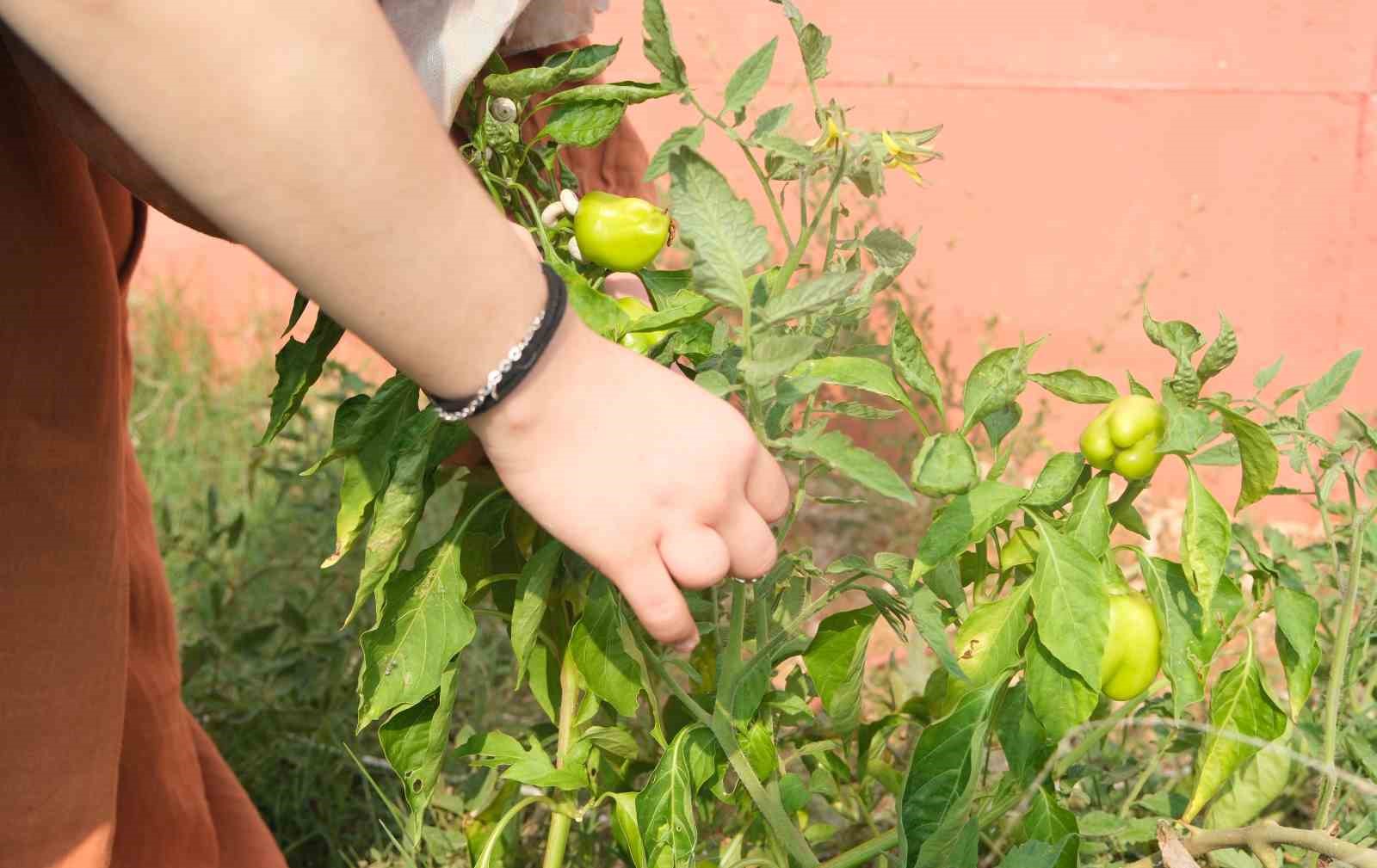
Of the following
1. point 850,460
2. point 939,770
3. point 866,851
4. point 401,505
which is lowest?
point 866,851

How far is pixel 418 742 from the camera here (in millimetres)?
866

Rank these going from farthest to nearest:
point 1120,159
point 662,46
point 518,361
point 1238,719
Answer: point 1120,159 < point 1238,719 < point 662,46 < point 518,361

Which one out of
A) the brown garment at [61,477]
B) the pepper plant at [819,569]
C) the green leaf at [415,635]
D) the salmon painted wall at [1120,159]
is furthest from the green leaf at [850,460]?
the salmon painted wall at [1120,159]

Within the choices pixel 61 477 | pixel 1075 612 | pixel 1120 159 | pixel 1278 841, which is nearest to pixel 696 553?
pixel 1075 612

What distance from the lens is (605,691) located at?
82 cm

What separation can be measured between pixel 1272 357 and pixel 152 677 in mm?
1539

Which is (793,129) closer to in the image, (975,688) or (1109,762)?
(1109,762)

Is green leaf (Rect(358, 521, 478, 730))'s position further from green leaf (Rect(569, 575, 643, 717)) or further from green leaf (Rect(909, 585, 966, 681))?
Answer: green leaf (Rect(909, 585, 966, 681))

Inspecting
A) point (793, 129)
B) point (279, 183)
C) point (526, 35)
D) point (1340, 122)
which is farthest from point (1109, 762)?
point (793, 129)

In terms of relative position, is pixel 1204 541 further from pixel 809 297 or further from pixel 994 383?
pixel 809 297

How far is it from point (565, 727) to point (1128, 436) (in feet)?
1.28

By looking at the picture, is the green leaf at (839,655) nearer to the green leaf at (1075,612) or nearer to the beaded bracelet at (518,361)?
the green leaf at (1075,612)

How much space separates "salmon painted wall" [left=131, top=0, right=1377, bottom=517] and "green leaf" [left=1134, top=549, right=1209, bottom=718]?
113cm

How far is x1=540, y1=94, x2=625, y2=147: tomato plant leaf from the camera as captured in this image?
0.79m
